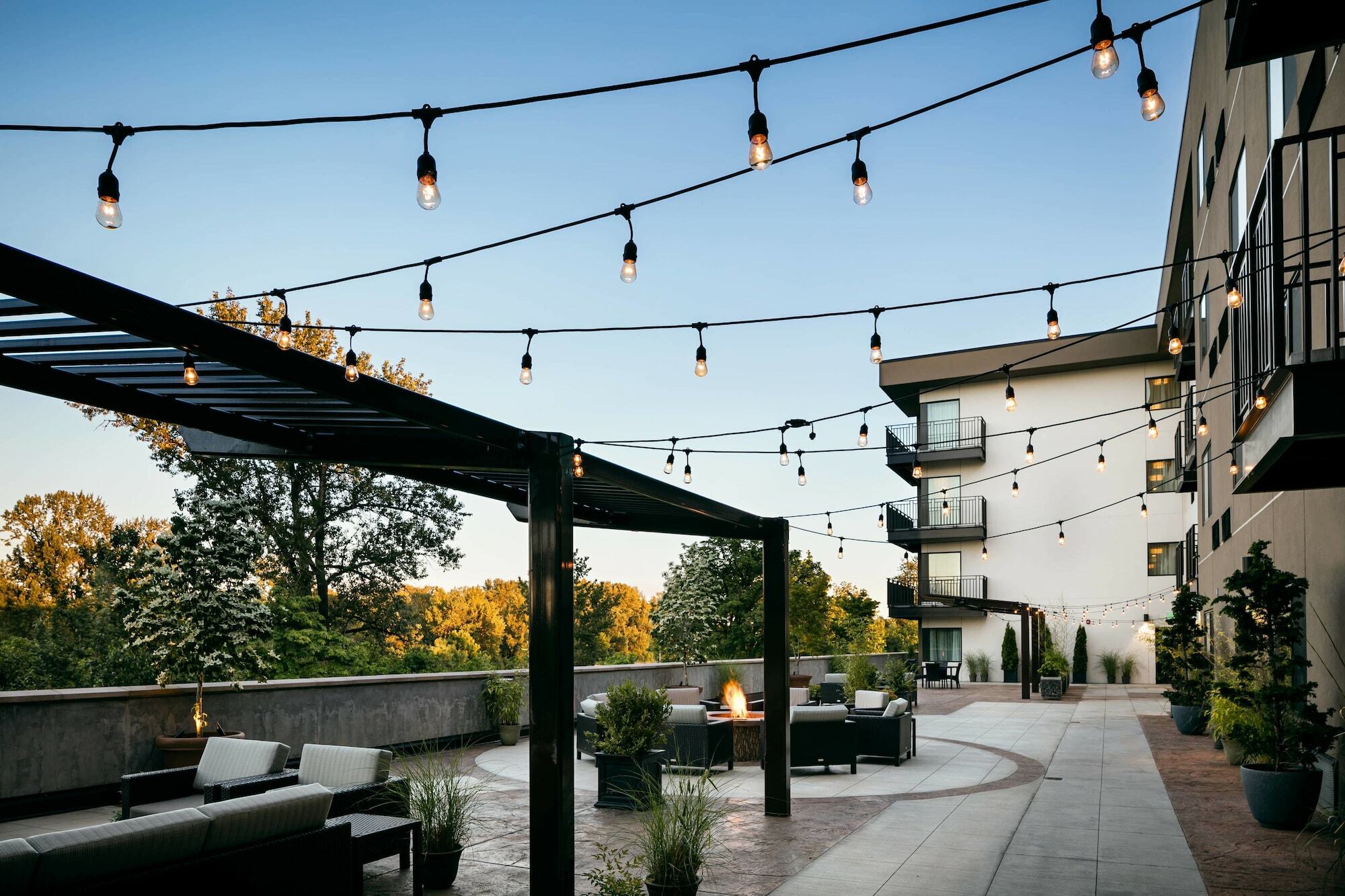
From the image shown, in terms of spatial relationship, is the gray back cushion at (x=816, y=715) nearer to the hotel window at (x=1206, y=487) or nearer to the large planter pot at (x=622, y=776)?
the large planter pot at (x=622, y=776)

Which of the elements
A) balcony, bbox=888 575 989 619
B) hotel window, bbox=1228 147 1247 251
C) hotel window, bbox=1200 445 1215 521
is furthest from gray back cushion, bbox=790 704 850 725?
balcony, bbox=888 575 989 619

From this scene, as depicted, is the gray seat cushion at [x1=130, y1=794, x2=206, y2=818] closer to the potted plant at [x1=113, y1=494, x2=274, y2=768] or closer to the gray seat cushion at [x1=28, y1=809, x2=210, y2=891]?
the potted plant at [x1=113, y1=494, x2=274, y2=768]

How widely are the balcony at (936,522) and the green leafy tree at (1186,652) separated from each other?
1633 cm

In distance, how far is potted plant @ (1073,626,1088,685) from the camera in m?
31.1

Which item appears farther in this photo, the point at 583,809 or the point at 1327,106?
the point at 583,809

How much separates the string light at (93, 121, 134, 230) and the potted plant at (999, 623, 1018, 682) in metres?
31.9

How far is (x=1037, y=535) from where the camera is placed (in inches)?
1323

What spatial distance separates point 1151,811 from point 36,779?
10469mm

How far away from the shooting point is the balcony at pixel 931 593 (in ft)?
112

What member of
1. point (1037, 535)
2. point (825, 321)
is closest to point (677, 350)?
point (825, 321)

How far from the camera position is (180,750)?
9.59 metres

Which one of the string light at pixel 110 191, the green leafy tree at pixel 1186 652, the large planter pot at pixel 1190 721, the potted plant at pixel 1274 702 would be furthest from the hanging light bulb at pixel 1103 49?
the large planter pot at pixel 1190 721

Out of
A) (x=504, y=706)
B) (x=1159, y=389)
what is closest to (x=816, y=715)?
(x=504, y=706)

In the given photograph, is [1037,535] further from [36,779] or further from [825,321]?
[36,779]
